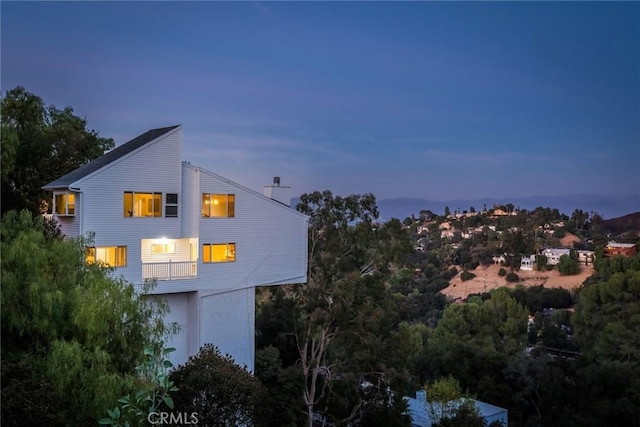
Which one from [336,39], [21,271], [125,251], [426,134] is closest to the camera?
[21,271]

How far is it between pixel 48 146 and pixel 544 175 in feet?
116

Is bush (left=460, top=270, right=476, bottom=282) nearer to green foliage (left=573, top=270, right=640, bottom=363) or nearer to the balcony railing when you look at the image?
green foliage (left=573, top=270, right=640, bottom=363)

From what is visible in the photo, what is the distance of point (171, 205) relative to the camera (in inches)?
644

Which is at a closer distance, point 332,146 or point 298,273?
point 298,273

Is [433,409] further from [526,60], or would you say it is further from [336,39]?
[526,60]

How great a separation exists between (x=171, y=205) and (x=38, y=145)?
7.89 meters

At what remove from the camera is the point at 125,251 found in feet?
50.6

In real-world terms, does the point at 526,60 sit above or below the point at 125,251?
above

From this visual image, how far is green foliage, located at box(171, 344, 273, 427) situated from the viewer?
39.2 ft

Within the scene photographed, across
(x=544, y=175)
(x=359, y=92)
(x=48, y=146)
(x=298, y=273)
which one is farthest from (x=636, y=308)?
(x=48, y=146)

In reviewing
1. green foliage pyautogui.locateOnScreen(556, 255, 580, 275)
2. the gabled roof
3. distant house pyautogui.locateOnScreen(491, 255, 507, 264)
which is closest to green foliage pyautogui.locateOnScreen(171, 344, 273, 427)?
the gabled roof

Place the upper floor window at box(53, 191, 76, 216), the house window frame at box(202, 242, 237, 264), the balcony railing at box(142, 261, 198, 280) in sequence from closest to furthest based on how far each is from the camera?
1. the upper floor window at box(53, 191, 76, 216)
2. the balcony railing at box(142, 261, 198, 280)
3. the house window frame at box(202, 242, 237, 264)

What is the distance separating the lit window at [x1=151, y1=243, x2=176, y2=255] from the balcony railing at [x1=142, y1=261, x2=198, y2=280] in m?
0.86

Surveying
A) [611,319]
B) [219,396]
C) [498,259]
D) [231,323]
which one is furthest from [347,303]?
[498,259]
